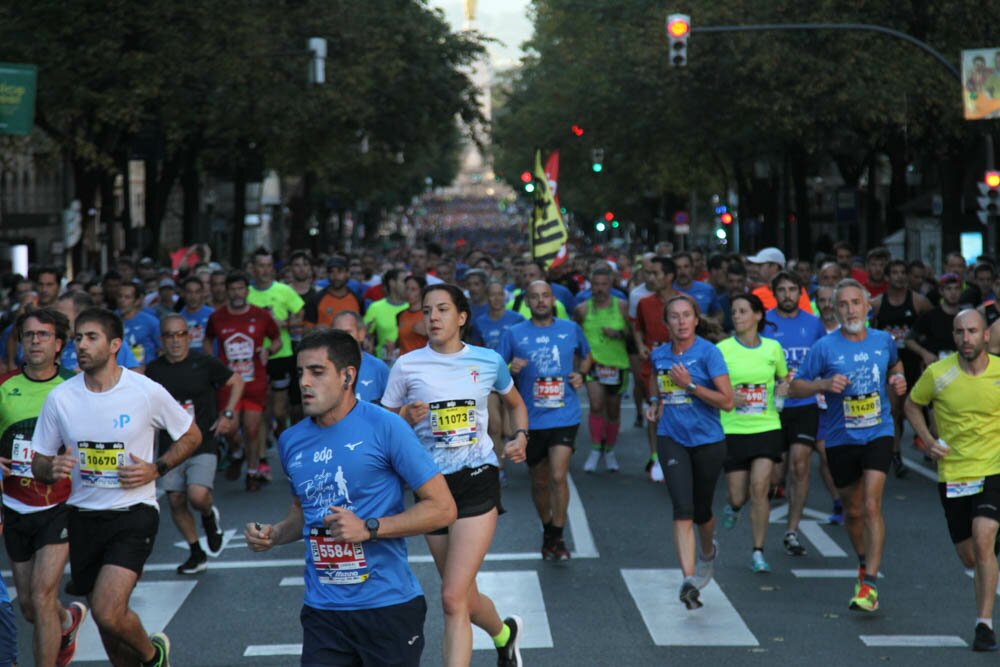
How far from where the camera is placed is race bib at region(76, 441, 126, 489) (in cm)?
790

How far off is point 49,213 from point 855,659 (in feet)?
169

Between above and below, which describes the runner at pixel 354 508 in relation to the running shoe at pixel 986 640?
above

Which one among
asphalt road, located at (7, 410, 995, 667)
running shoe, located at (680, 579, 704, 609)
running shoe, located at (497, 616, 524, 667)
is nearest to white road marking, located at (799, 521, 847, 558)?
asphalt road, located at (7, 410, 995, 667)

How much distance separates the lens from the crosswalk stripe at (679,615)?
9.50 meters

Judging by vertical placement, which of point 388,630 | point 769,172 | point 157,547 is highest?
point 769,172

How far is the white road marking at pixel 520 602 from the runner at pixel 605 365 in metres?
5.36

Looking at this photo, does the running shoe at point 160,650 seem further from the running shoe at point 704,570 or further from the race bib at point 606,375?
the race bib at point 606,375

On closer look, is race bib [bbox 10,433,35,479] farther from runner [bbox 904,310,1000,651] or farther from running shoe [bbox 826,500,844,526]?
running shoe [bbox 826,500,844,526]

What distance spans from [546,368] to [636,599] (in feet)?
6.92

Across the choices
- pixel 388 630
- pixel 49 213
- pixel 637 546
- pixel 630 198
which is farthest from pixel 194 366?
pixel 630 198

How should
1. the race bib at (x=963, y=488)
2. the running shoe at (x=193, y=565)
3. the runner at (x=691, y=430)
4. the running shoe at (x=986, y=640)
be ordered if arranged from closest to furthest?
the running shoe at (x=986, y=640)
the race bib at (x=963, y=488)
the runner at (x=691, y=430)
the running shoe at (x=193, y=565)

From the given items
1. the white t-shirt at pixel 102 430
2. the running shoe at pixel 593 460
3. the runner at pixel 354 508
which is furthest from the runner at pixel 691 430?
the running shoe at pixel 593 460

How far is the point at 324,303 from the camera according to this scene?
669 inches

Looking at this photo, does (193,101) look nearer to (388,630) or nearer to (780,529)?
(780,529)
